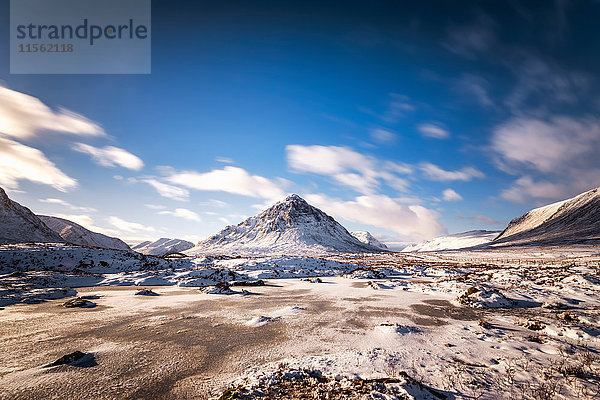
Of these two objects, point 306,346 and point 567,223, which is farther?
point 567,223

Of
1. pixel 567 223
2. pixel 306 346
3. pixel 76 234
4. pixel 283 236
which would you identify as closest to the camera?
pixel 306 346

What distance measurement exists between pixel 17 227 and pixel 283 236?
113 m

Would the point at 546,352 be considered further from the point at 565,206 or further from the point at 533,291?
the point at 565,206

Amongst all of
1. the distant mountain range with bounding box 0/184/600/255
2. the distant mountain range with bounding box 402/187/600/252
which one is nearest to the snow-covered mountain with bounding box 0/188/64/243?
the distant mountain range with bounding box 0/184/600/255

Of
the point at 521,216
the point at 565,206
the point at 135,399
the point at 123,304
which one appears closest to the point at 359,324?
the point at 135,399

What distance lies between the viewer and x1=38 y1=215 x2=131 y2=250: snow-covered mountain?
109 metres

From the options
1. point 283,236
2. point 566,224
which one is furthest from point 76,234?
point 566,224

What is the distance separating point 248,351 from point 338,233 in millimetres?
183944

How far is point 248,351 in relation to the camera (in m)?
6.21

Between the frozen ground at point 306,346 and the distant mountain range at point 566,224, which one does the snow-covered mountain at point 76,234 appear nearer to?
the frozen ground at point 306,346

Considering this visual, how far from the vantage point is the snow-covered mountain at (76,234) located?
108956 mm

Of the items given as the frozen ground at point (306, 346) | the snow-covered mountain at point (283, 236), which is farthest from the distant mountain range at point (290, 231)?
the frozen ground at point (306, 346)

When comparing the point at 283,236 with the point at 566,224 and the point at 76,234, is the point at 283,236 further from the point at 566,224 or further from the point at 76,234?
the point at 566,224

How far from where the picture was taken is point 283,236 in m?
153
